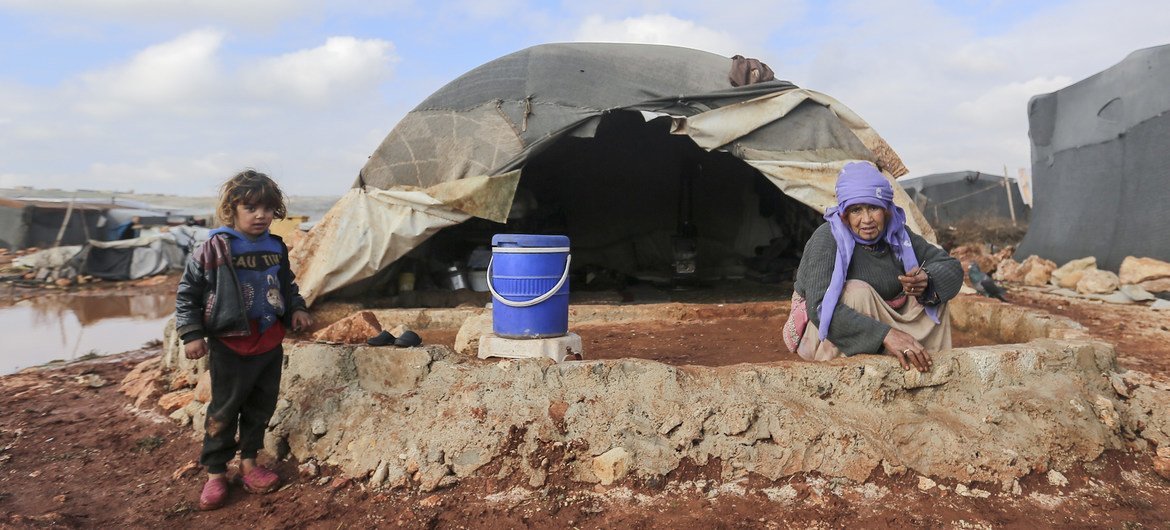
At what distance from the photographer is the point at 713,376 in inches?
123

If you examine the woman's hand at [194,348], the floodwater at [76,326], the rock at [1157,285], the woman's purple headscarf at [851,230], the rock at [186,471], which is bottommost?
the floodwater at [76,326]

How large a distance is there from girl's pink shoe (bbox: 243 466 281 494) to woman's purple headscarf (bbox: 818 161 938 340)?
2.35 meters

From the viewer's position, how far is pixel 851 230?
3182mm

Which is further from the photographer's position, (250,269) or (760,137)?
(760,137)

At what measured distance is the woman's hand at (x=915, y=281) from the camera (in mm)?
3080

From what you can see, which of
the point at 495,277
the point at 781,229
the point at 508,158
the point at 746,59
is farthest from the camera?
the point at 781,229

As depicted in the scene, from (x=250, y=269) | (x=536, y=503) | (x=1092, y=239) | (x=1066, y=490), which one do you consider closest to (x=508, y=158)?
(x=250, y=269)

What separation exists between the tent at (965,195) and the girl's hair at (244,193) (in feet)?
56.6

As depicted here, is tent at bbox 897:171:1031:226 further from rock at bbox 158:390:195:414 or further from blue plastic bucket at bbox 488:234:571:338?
rock at bbox 158:390:195:414

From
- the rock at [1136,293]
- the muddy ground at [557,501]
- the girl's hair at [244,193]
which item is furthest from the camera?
the rock at [1136,293]

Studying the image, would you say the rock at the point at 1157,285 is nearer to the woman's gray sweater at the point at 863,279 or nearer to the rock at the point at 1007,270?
the rock at the point at 1007,270

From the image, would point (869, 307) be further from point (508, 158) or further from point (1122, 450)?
point (508, 158)

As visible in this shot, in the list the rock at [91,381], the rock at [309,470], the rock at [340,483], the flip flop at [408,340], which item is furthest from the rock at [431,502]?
the rock at [91,381]

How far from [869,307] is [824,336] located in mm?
224
